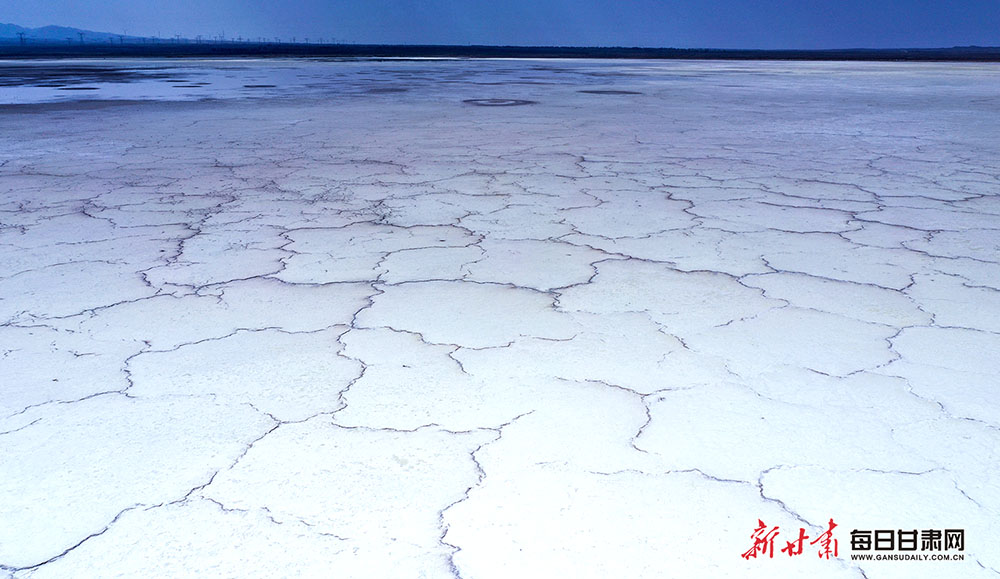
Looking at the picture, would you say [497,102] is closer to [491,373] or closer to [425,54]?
[491,373]

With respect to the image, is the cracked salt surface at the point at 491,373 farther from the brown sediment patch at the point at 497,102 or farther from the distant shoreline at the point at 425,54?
the distant shoreline at the point at 425,54

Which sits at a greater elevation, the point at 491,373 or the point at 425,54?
the point at 425,54

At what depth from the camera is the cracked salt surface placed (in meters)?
0.93

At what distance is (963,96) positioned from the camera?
320 inches

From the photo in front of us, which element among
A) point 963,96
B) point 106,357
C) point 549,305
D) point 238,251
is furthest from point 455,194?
point 963,96

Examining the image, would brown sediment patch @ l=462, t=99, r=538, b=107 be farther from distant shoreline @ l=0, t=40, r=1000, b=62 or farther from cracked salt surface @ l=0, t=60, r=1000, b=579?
distant shoreline @ l=0, t=40, r=1000, b=62

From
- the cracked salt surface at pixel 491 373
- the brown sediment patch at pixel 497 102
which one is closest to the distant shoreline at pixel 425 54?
the brown sediment patch at pixel 497 102

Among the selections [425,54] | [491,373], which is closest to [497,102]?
[491,373]

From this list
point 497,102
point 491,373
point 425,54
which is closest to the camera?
point 491,373

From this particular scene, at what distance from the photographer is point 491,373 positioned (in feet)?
4.44

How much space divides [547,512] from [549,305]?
779 mm

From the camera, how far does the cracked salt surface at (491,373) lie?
93 cm

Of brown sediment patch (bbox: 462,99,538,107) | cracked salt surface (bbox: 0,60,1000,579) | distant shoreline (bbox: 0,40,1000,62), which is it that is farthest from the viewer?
distant shoreline (bbox: 0,40,1000,62)

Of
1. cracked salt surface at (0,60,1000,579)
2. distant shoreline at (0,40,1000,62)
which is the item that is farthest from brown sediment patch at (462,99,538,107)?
distant shoreline at (0,40,1000,62)
